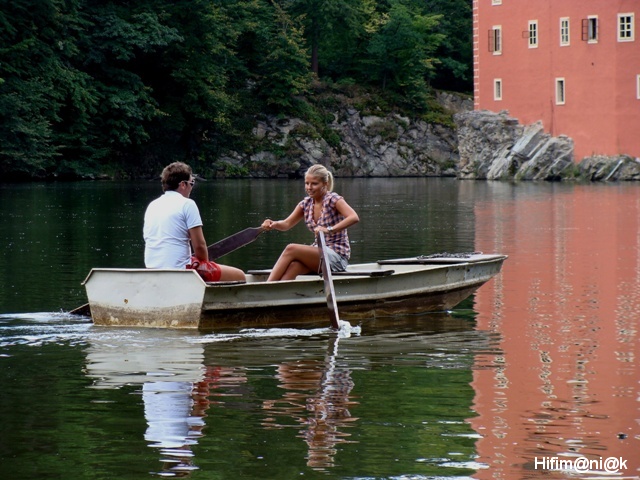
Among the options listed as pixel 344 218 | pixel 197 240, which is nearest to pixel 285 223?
pixel 344 218

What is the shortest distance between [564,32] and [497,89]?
17.2 ft

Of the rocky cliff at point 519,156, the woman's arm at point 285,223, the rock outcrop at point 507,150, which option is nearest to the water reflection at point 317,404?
the woman's arm at point 285,223

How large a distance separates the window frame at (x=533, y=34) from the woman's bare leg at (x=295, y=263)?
176ft

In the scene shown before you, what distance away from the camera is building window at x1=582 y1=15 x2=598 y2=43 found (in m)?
62.2

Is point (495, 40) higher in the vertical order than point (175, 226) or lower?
higher

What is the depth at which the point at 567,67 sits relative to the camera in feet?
208

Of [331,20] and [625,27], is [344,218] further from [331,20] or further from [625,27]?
[331,20]

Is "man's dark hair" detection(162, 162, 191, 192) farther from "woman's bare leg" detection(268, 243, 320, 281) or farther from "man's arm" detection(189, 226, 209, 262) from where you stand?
"woman's bare leg" detection(268, 243, 320, 281)

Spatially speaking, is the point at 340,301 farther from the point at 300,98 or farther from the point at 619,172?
the point at 300,98

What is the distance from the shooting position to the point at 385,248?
22422 mm

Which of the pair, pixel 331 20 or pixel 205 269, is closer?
pixel 205 269

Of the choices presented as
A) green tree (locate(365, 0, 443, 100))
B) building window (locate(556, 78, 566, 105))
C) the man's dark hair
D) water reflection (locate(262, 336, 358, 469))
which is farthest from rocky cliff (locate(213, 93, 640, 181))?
water reflection (locate(262, 336, 358, 469))

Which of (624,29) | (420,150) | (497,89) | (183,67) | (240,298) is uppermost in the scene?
(624,29)

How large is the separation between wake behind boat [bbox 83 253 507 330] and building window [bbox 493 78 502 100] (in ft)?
177
